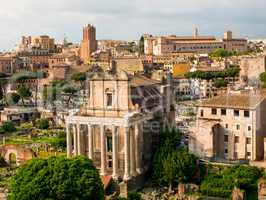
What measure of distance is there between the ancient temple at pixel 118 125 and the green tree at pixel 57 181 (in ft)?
22.1

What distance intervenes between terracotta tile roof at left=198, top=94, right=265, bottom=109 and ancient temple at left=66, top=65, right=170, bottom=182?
4.63 meters

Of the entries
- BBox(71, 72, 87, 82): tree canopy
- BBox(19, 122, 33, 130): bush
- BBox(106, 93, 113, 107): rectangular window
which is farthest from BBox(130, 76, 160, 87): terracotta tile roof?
BBox(71, 72, 87, 82): tree canopy

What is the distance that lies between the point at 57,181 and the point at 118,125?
9.10 m

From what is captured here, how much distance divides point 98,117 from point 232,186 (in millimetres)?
11390

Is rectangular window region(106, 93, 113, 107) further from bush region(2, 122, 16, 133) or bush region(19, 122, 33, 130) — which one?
bush region(19, 122, 33, 130)

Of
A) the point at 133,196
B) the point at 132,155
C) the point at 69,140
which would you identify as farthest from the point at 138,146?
the point at 69,140

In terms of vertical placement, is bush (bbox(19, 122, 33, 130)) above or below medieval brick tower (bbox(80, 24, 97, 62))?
below

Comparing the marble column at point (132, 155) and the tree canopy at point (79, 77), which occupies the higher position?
the tree canopy at point (79, 77)

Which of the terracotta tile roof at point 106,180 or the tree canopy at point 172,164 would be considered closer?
the tree canopy at point 172,164

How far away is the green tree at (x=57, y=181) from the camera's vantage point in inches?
1192

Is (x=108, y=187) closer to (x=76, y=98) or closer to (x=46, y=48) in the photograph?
(x=76, y=98)

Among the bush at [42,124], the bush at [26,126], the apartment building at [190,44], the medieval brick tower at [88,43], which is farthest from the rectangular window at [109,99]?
the apartment building at [190,44]

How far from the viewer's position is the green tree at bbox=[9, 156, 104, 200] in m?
30.3

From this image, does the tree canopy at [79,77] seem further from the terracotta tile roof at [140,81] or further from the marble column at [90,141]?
the marble column at [90,141]
